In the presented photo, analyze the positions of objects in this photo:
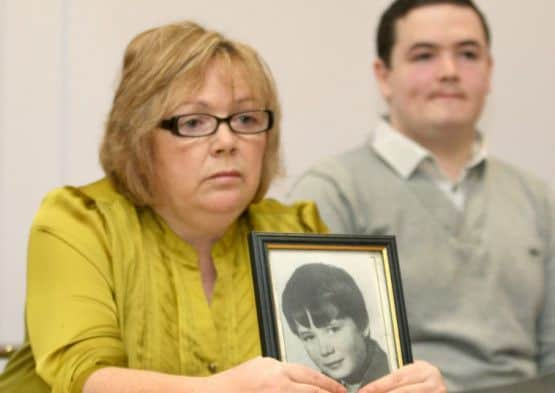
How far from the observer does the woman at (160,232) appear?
4.63 ft

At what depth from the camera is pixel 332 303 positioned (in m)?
1.32

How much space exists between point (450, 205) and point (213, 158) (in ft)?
3.00

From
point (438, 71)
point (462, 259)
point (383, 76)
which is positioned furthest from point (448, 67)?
point (462, 259)

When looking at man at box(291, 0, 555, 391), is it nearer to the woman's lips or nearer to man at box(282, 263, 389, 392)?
the woman's lips

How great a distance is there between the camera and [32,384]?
1492 millimetres

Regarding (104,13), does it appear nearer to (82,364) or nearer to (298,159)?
(298,159)

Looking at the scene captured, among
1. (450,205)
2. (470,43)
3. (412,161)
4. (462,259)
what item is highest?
(470,43)

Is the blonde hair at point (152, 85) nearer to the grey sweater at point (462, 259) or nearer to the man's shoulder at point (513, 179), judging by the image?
the grey sweater at point (462, 259)

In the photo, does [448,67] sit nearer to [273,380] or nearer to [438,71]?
[438,71]

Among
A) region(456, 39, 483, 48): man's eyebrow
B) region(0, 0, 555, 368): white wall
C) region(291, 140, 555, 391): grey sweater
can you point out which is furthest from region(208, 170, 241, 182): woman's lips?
region(456, 39, 483, 48): man's eyebrow

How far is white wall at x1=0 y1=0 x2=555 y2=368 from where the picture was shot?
7.22 feet

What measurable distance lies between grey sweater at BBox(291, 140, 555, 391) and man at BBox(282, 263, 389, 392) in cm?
77

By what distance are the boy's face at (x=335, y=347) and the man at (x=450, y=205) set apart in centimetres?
80

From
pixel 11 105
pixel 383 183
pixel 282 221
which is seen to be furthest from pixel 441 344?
pixel 11 105
